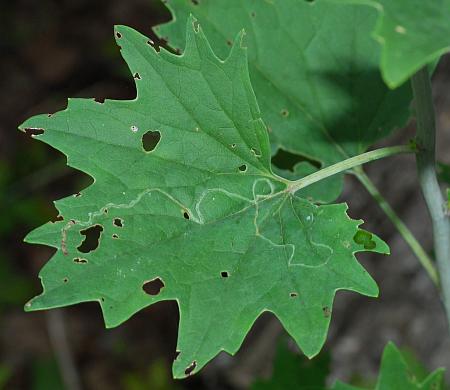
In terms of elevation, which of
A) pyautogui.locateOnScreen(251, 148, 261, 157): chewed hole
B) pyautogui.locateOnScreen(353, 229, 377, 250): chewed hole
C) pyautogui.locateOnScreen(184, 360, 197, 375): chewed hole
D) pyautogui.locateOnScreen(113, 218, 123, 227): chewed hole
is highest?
pyautogui.locateOnScreen(251, 148, 261, 157): chewed hole

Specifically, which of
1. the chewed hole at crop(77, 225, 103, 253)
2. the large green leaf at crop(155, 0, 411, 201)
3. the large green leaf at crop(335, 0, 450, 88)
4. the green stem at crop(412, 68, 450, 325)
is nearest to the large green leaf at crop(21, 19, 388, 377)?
the chewed hole at crop(77, 225, 103, 253)

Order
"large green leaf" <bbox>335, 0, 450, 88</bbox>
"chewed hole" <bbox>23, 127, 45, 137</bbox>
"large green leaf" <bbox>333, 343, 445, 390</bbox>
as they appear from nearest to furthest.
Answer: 1. "large green leaf" <bbox>335, 0, 450, 88</bbox>
2. "chewed hole" <bbox>23, 127, 45, 137</bbox>
3. "large green leaf" <bbox>333, 343, 445, 390</bbox>

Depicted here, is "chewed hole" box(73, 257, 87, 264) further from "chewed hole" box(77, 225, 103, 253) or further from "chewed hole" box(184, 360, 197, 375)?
"chewed hole" box(184, 360, 197, 375)

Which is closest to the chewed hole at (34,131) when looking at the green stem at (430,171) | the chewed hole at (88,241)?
the chewed hole at (88,241)

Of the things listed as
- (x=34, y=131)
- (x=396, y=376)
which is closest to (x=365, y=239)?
(x=396, y=376)

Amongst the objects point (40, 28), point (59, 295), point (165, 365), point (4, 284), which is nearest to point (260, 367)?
point (165, 365)

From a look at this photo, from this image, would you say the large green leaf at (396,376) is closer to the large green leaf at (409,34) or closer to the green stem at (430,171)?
the green stem at (430,171)

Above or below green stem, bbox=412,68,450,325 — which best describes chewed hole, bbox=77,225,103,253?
below
